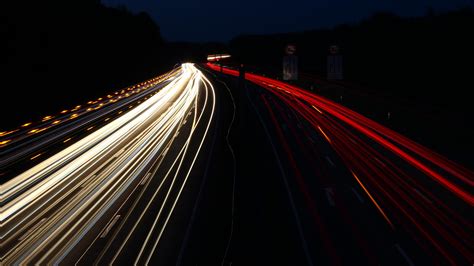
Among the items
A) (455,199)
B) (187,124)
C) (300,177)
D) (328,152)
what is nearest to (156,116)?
(187,124)

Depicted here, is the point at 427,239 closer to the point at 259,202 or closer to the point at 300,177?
the point at 259,202

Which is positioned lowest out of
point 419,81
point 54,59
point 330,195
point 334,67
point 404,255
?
point 330,195

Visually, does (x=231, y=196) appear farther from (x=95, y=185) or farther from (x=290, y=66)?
(x=290, y=66)

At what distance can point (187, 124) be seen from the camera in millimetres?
35156

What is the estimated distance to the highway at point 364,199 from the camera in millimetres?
13555

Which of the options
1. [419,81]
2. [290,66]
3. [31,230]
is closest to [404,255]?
[31,230]

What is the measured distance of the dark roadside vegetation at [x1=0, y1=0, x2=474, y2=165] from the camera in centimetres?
3189

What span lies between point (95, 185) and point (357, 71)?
46.4 meters

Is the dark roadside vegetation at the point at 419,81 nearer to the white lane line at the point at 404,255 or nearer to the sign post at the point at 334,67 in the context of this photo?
the sign post at the point at 334,67

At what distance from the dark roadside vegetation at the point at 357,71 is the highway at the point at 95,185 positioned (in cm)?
524

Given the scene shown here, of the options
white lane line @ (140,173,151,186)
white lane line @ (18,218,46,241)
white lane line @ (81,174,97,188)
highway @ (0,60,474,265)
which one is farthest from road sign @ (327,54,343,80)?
white lane line @ (18,218,46,241)

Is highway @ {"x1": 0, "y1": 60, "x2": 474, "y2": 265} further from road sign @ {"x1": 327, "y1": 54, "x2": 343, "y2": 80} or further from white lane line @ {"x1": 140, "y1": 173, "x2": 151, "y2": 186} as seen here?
road sign @ {"x1": 327, "y1": 54, "x2": 343, "y2": 80}

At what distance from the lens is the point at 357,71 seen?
61.7m

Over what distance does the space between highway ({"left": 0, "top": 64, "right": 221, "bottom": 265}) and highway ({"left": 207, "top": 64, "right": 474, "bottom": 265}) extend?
2.93m
